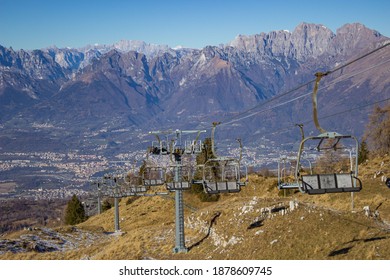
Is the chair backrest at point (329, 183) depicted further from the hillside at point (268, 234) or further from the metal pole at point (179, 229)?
the metal pole at point (179, 229)

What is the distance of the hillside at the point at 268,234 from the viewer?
28312 mm

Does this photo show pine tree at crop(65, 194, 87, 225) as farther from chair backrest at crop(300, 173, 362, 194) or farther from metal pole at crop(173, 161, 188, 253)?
chair backrest at crop(300, 173, 362, 194)

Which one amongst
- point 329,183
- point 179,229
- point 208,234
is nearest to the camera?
point 329,183

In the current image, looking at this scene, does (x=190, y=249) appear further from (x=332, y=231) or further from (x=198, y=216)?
(x=332, y=231)

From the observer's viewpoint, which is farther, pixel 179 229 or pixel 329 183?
pixel 179 229

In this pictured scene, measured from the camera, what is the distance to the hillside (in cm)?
2831

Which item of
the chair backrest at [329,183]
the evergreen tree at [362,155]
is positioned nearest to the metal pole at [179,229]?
the chair backrest at [329,183]

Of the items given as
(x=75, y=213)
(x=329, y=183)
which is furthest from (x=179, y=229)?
(x=75, y=213)

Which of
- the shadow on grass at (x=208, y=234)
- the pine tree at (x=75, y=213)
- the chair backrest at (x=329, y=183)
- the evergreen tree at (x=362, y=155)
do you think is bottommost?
the pine tree at (x=75, y=213)

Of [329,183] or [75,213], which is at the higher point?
[329,183]

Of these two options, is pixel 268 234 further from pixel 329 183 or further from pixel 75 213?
pixel 75 213

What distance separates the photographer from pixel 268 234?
105ft

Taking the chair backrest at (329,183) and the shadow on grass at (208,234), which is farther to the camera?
the shadow on grass at (208,234)
